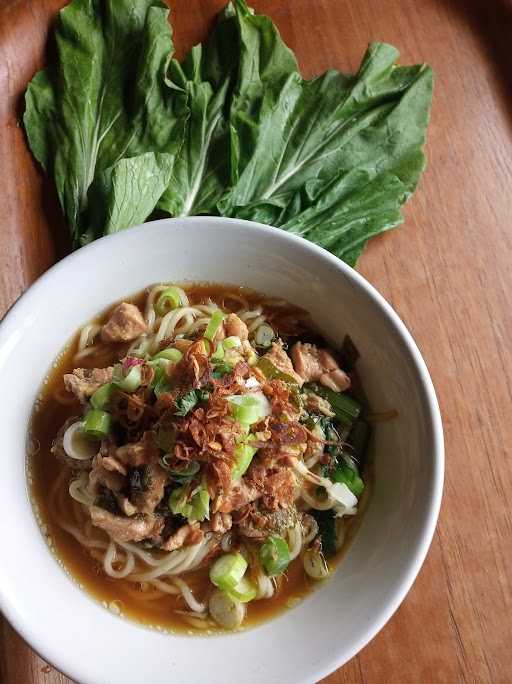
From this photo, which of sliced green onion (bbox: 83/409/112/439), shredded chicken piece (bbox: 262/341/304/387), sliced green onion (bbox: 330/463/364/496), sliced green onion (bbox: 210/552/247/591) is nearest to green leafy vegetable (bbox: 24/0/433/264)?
shredded chicken piece (bbox: 262/341/304/387)

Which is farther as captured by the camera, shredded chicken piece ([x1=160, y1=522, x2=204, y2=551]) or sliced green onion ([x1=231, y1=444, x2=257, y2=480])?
shredded chicken piece ([x1=160, y1=522, x2=204, y2=551])

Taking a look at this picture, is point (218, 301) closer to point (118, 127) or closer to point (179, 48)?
point (118, 127)

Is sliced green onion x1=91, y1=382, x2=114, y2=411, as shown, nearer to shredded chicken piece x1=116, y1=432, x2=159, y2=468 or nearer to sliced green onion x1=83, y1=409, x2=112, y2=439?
sliced green onion x1=83, y1=409, x2=112, y2=439

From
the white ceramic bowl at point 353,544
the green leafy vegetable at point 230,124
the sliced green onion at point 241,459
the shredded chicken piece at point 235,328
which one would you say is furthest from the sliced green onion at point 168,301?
the sliced green onion at point 241,459

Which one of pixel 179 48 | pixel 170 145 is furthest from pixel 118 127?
pixel 179 48

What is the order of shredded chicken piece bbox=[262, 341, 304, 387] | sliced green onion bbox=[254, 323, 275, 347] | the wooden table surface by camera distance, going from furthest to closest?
sliced green onion bbox=[254, 323, 275, 347] < the wooden table surface < shredded chicken piece bbox=[262, 341, 304, 387]

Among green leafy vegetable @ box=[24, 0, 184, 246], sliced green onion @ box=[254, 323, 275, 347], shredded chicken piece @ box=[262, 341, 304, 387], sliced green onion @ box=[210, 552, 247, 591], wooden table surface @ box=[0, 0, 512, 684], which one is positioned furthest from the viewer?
green leafy vegetable @ box=[24, 0, 184, 246]
